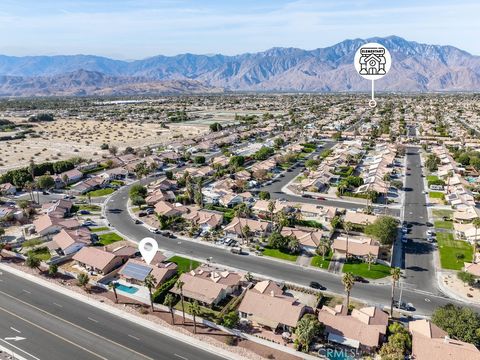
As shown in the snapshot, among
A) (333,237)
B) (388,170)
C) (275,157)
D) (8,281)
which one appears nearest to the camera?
(8,281)

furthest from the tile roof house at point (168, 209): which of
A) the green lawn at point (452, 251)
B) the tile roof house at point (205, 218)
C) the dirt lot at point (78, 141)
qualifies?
the dirt lot at point (78, 141)

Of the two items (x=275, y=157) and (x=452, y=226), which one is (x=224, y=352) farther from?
(x=275, y=157)

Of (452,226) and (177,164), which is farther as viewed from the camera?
(177,164)

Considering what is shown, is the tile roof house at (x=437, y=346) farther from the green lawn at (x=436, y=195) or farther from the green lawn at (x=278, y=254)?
the green lawn at (x=436, y=195)

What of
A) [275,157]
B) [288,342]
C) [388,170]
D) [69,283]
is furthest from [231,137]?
[288,342]

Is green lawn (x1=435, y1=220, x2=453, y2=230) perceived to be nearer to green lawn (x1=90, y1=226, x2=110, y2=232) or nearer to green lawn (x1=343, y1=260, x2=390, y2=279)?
green lawn (x1=343, y1=260, x2=390, y2=279)
